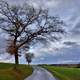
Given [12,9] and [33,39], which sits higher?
[12,9]

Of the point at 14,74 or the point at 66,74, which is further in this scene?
the point at 66,74

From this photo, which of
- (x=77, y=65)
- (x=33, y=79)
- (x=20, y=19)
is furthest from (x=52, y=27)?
(x=77, y=65)

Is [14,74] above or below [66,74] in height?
below

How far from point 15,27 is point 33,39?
4.70 meters

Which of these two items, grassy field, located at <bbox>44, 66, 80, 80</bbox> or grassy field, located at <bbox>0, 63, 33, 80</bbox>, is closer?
grassy field, located at <bbox>0, 63, 33, 80</bbox>

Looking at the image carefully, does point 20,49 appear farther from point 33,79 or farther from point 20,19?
point 33,79

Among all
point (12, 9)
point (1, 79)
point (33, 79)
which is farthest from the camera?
point (12, 9)

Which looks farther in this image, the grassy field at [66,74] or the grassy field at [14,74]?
the grassy field at [66,74]

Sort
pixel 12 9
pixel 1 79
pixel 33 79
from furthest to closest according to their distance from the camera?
pixel 12 9
pixel 33 79
pixel 1 79

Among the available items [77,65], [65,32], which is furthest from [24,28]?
[77,65]

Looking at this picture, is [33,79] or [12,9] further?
[12,9]

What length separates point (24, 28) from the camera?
221 ft

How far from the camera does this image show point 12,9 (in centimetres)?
6694

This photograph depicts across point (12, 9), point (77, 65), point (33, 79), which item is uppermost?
point (12, 9)
